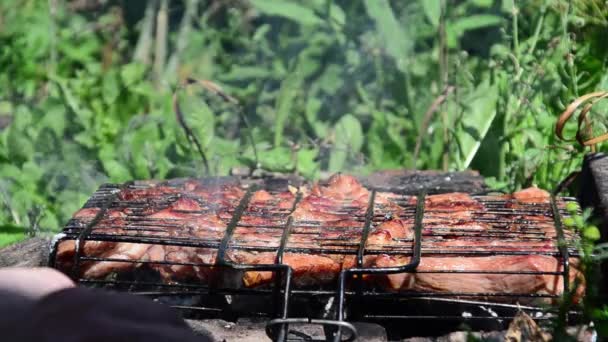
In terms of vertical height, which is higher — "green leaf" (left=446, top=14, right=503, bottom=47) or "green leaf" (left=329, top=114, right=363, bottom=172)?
"green leaf" (left=446, top=14, right=503, bottom=47)

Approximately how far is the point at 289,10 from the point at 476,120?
1.78 m

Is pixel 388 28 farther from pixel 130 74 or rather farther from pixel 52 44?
pixel 52 44

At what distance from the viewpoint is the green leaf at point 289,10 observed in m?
6.20

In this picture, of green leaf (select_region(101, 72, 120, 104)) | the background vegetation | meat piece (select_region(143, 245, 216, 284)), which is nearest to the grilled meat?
meat piece (select_region(143, 245, 216, 284))

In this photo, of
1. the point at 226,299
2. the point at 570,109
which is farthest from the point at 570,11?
the point at 226,299

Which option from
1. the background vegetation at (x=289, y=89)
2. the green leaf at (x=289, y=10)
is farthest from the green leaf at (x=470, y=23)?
the green leaf at (x=289, y=10)

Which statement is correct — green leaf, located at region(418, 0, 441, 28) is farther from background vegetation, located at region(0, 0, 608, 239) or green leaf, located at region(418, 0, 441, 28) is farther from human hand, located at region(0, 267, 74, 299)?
human hand, located at region(0, 267, 74, 299)

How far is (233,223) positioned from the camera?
3.43m

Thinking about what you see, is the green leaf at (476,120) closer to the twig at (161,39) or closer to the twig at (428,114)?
the twig at (428,114)

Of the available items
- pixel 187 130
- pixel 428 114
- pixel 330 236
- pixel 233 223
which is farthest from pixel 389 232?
pixel 187 130

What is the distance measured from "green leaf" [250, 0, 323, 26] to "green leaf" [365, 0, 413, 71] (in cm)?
46

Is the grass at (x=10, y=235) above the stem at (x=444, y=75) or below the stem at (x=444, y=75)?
below

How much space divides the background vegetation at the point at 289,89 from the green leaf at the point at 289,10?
0.01 meters

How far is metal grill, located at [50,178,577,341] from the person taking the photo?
310 cm
